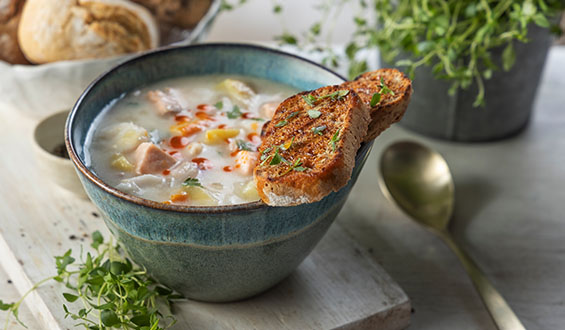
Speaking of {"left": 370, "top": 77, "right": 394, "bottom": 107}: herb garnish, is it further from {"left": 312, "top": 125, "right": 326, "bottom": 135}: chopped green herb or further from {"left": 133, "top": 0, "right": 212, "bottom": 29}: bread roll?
{"left": 133, "top": 0, "right": 212, "bottom": 29}: bread roll

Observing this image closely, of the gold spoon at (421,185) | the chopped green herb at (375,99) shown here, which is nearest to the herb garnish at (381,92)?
the chopped green herb at (375,99)

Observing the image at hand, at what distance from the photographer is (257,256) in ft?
4.48

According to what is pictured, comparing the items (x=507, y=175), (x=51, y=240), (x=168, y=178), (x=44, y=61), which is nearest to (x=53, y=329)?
(x=51, y=240)

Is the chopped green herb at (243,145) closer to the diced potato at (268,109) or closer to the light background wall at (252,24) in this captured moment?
the diced potato at (268,109)

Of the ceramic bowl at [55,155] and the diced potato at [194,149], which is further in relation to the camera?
the ceramic bowl at [55,155]

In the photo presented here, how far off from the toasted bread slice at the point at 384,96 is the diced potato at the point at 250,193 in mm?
248

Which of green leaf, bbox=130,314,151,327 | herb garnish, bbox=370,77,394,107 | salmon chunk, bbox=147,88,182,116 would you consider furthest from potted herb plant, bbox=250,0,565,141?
green leaf, bbox=130,314,151,327

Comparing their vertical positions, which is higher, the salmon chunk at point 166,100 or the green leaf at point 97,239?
the salmon chunk at point 166,100

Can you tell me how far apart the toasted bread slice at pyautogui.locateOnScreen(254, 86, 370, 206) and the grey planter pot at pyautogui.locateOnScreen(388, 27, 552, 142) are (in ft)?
2.82

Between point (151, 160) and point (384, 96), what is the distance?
0.52m

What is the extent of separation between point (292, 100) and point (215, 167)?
0.74 feet

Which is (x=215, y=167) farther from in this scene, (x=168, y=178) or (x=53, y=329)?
(x=53, y=329)

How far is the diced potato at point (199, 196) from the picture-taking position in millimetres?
1352

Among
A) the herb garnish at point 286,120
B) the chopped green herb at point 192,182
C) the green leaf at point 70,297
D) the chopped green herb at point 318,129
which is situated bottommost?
the green leaf at point 70,297
